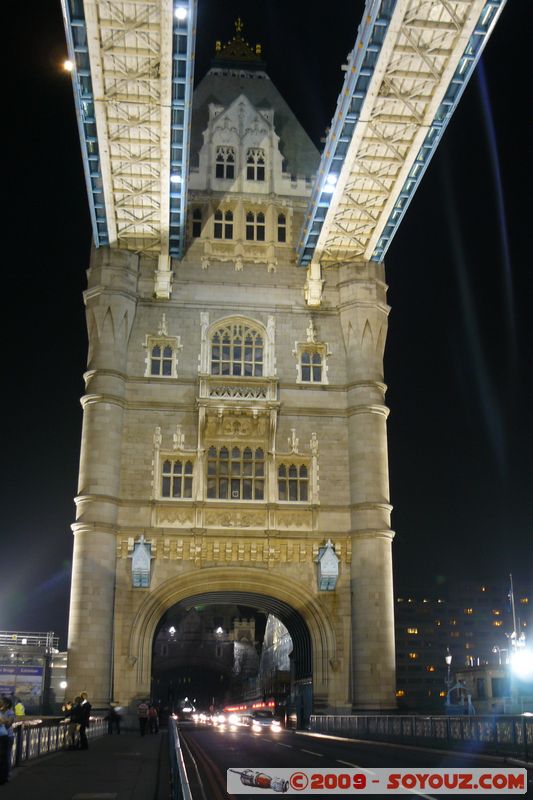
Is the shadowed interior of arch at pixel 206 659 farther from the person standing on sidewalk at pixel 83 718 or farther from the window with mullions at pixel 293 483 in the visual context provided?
the person standing on sidewalk at pixel 83 718

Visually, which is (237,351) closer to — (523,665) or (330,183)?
(330,183)

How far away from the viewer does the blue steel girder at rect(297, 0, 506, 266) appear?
34.5 metres

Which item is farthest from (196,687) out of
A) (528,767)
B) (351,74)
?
(528,767)

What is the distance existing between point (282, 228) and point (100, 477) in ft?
55.8

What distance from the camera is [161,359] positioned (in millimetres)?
45500

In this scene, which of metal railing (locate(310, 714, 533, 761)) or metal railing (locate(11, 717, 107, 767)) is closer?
metal railing (locate(11, 717, 107, 767))

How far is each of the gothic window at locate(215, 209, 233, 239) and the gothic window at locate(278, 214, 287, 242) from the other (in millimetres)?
2611

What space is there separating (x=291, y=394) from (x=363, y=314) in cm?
556

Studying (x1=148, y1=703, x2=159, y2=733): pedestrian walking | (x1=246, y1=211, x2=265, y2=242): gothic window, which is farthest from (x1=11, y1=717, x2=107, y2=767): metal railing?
(x1=246, y1=211, x2=265, y2=242): gothic window

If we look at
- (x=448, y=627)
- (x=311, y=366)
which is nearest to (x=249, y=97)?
(x=311, y=366)

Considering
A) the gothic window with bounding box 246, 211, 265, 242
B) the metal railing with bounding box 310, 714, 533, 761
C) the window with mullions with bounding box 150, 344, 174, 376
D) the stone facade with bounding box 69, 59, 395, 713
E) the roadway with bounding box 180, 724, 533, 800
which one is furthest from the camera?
the gothic window with bounding box 246, 211, 265, 242

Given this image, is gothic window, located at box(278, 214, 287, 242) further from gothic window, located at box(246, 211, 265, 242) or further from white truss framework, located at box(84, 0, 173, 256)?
white truss framework, located at box(84, 0, 173, 256)

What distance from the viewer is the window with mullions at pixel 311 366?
4609 centimetres

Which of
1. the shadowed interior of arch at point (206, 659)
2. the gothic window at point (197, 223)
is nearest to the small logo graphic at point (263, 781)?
the gothic window at point (197, 223)
